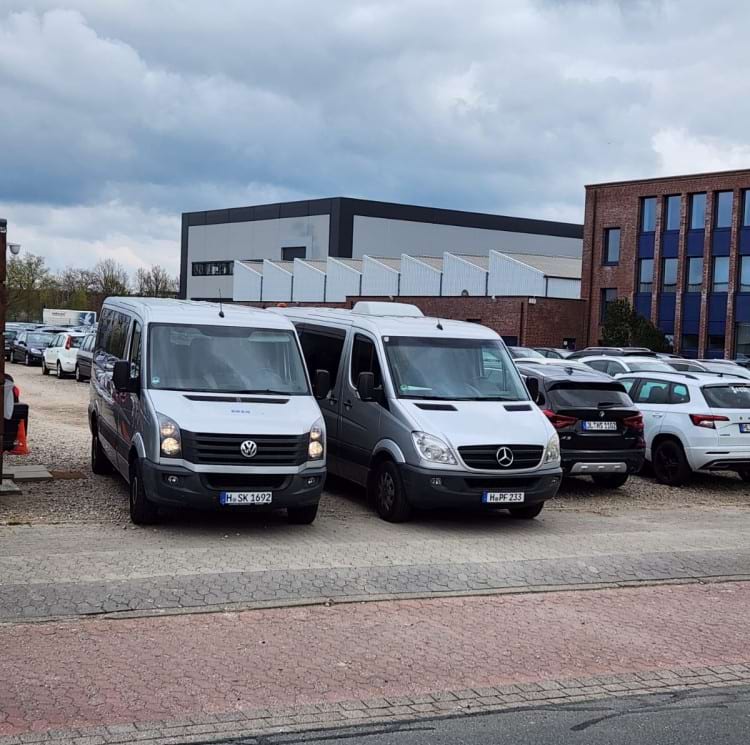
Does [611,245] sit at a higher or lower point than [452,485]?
higher

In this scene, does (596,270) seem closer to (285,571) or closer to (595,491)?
(595,491)

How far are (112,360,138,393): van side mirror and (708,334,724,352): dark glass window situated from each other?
4482 centimetres

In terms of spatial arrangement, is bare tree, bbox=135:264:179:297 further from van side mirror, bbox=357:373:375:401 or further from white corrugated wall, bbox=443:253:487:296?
van side mirror, bbox=357:373:375:401

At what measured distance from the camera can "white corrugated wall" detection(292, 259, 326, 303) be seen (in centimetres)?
7669

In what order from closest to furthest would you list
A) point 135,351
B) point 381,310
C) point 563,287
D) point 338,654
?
point 338,654
point 135,351
point 381,310
point 563,287

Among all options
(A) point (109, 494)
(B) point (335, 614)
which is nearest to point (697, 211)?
(A) point (109, 494)

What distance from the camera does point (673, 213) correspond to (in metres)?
53.9

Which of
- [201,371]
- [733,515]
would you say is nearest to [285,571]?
[201,371]

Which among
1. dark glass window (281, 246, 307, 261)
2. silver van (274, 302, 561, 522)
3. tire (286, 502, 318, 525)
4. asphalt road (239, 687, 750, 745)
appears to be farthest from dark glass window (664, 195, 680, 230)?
asphalt road (239, 687, 750, 745)

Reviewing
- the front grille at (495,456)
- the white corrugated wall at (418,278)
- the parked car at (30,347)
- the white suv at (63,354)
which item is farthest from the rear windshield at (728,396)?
the white corrugated wall at (418,278)

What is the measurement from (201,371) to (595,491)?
6210mm

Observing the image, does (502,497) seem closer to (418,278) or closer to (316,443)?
(316,443)

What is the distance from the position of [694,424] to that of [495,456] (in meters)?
5.05

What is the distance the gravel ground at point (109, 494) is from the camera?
1141cm
